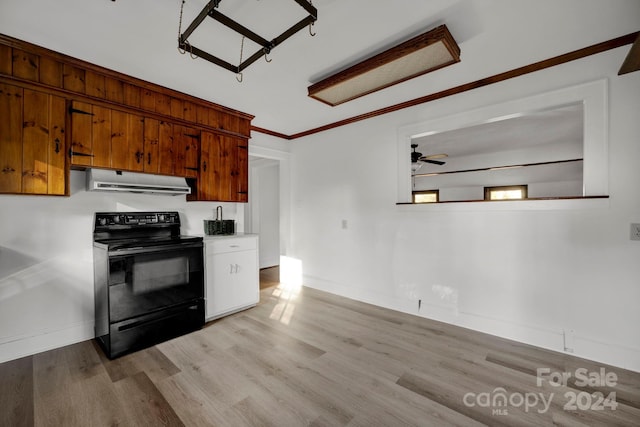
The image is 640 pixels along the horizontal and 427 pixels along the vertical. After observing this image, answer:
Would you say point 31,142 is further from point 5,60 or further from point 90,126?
point 5,60

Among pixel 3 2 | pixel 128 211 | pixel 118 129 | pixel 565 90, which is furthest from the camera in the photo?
pixel 128 211

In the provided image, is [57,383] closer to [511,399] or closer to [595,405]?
[511,399]

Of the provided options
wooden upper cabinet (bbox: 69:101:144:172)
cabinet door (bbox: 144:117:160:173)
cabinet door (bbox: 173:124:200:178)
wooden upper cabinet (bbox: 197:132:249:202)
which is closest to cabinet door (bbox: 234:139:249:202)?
wooden upper cabinet (bbox: 197:132:249:202)

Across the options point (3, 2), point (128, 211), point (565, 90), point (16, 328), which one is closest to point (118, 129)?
point (128, 211)

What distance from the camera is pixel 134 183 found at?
2.64m

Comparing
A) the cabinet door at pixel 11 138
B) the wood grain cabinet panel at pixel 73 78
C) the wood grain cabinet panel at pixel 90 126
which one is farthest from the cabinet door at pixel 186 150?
the cabinet door at pixel 11 138

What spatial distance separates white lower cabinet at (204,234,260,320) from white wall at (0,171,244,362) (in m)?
1.06

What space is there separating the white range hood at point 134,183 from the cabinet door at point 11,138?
463 mm

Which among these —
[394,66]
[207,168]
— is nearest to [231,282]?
[207,168]

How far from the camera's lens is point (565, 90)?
224cm

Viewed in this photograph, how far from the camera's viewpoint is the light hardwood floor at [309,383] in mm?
1560

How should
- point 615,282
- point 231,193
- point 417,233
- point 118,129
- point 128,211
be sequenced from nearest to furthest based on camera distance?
1. point 615,282
2. point 118,129
3. point 128,211
4. point 417,233
5. point 231,193

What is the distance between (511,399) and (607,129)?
2233 millimetres

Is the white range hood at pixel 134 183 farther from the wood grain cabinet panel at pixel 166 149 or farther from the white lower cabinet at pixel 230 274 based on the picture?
the white lower cabinet at pixel 230 274
